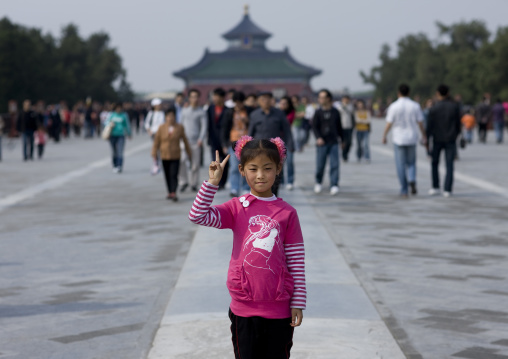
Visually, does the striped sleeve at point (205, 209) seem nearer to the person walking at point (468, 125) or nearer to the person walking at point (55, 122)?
the person walking at point (468, 125)

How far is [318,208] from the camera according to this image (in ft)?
37.2

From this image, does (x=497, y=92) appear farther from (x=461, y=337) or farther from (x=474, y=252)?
(x=461, y=337)

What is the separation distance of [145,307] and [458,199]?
24.5 ft

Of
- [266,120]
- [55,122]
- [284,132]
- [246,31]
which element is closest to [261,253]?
[266,120]

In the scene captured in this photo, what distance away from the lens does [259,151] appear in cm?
343

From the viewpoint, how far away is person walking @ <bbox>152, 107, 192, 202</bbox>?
40.8ft

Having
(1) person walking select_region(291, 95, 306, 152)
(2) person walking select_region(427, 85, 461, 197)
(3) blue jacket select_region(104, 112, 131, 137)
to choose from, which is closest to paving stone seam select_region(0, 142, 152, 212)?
(3) blue jacket select_region(104, 112, 131, 137)

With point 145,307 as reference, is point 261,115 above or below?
above

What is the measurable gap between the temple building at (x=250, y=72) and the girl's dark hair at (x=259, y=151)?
8299 centimetres

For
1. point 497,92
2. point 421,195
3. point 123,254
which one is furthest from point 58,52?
point 123,254

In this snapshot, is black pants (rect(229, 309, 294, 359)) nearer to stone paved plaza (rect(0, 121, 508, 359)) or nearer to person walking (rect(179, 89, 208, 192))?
stone paved plaza (rect(0, 121, 508, 359))

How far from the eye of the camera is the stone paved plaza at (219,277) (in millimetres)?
4926

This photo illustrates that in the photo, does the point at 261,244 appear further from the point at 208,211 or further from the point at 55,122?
the point at 55,122

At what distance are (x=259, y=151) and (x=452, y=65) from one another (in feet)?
206
